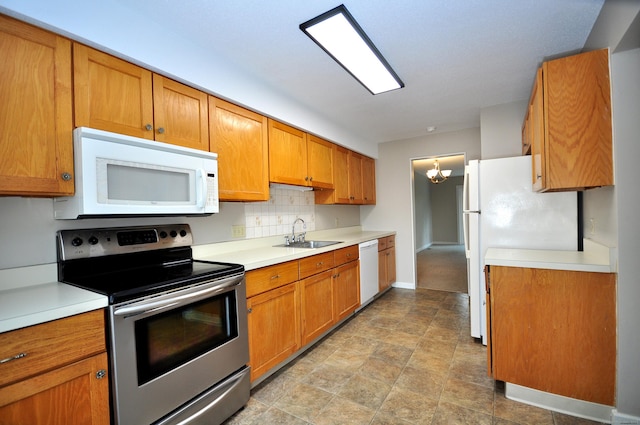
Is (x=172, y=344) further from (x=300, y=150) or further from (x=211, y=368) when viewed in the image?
(x=300, y=150)

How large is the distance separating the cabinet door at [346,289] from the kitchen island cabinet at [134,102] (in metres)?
1.72

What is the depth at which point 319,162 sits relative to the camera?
10.3 feet

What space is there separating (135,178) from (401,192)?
357cm

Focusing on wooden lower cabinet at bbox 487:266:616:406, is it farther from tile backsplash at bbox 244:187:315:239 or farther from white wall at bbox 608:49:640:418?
tile backsplash at bbox 244:187:315:239

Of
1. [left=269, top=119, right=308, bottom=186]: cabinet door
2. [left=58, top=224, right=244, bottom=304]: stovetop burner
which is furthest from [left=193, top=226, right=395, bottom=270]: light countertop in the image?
[left=269, top=119, right=308, bottom=186]: cabinet door

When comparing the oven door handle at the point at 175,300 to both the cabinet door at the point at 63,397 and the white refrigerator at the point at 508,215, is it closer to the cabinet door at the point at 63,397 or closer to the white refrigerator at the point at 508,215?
the cabinet door at the point at 63,397

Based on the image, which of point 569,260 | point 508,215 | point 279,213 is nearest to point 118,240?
point 279,213

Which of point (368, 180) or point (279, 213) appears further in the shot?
point (368, 180)

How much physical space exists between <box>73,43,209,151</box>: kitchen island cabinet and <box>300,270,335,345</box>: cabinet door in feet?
4.47

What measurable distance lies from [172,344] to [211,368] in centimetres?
28

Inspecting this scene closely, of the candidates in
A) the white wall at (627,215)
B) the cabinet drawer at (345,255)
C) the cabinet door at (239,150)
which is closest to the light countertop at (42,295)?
the cabinet door at (239,150)

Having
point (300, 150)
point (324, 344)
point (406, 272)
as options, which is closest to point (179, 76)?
point (300, 150)

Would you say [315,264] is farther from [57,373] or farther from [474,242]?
[57,373]

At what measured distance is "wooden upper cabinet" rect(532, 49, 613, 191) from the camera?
5.10ft
